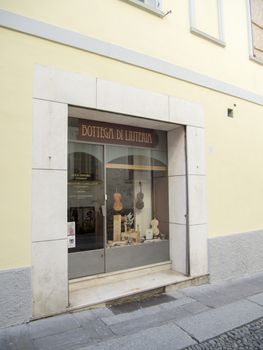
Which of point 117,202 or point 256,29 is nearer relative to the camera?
point 117,202

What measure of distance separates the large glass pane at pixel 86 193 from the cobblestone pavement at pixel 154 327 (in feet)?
4.11

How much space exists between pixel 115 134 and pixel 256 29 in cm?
465

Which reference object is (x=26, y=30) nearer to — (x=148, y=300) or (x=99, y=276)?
(x=99, y=276)

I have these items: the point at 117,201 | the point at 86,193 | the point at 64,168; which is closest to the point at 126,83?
the point at 64,168

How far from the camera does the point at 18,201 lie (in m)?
4.03

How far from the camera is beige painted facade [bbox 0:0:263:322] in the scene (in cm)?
403

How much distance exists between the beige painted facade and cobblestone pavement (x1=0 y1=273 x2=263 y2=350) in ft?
3.00

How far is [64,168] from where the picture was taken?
444 centimetres

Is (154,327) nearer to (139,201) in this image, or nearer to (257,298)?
(257,298)

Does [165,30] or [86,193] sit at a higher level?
[165,30]

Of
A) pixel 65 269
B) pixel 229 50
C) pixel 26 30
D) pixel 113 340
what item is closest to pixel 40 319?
pixel 65 269

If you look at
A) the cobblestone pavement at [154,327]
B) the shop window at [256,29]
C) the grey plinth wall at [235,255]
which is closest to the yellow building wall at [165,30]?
the shop window at [256,29]

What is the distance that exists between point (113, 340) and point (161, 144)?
3810mm

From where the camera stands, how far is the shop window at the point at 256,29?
7348 mm
